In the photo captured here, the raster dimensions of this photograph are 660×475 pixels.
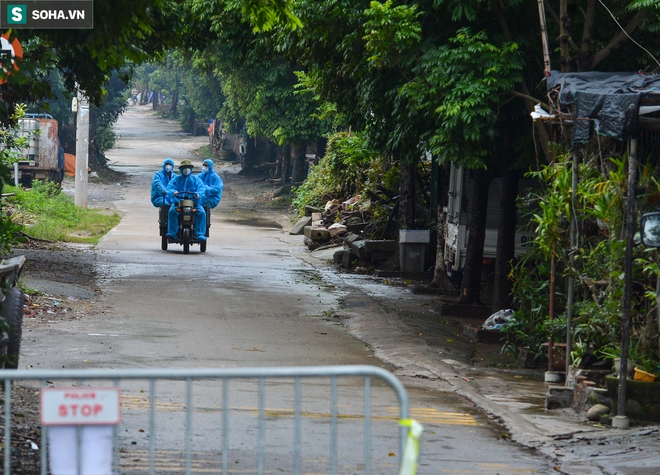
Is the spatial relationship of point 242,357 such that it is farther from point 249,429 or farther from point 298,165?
point 298,165

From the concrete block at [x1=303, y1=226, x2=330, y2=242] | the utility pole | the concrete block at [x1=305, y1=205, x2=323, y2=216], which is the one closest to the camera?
the concrete block at [x1=303, y1=226, x2=330, y2=242]

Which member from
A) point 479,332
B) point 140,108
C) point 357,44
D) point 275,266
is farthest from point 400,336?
point 140,108

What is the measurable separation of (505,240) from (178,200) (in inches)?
342

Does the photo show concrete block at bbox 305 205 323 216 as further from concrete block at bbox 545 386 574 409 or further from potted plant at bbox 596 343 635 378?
potted plant at bbox 596 343 635 378

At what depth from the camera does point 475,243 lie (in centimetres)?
1499

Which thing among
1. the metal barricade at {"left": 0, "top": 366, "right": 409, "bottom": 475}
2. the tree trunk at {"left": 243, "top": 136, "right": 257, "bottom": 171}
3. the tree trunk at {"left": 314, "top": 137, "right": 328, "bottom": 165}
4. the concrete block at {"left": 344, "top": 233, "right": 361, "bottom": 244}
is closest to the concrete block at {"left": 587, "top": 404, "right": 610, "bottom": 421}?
the metal barricade at {"left": 0, "top": 366, "right": 409, "bottom": 475}

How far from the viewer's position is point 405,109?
517 inches

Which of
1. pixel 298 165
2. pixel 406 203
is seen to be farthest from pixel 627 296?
pixel 298 165

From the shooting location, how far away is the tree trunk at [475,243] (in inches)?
583

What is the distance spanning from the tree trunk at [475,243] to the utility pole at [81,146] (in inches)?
595

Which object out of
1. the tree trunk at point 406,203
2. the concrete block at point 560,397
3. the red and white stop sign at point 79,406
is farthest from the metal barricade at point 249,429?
the tree trunk at point 406,203

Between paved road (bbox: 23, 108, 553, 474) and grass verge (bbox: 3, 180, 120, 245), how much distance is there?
4.18ft

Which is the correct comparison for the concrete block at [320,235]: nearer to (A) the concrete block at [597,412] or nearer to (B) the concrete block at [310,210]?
(B) the concrete block at [310,210]

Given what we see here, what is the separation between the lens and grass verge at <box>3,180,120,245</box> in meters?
22.1
